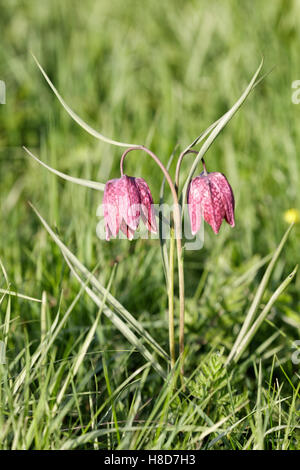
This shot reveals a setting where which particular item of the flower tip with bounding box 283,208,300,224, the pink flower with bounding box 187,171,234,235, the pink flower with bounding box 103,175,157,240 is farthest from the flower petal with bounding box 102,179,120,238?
the flower tip with bounding box 283,208,300,224

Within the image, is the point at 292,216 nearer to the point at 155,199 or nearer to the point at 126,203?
the point at 155,199

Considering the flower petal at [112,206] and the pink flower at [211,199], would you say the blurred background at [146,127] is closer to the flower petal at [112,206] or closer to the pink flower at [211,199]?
the flower petal at [112,206]

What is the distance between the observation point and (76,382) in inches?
41.8

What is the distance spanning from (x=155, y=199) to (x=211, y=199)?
32.8 inches

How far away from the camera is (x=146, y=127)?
206cm

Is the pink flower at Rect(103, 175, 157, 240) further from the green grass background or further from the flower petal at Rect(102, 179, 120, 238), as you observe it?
the green grass background

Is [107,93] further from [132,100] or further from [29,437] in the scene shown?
[29,437]

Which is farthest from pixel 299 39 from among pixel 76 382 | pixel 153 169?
pixel 76 382

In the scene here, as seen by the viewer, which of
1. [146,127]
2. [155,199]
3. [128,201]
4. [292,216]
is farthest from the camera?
[146,127]

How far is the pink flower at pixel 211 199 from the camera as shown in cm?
90

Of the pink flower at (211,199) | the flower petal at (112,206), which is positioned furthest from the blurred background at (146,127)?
the pink flower at (211,199)

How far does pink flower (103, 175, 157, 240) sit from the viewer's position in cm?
88

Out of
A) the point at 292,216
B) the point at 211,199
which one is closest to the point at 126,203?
the point at 211,199

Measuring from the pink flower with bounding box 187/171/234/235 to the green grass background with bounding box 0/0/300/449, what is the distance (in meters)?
0.23
